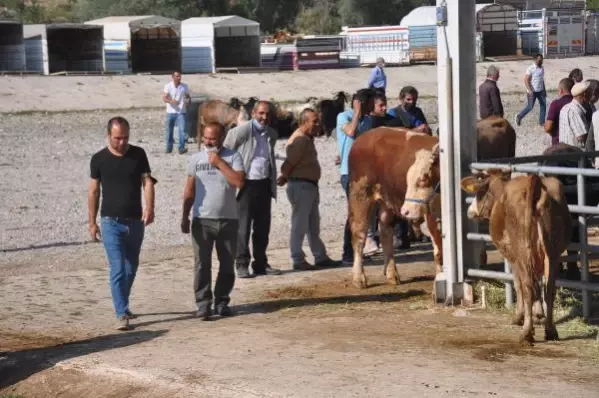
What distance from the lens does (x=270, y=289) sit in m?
12.8

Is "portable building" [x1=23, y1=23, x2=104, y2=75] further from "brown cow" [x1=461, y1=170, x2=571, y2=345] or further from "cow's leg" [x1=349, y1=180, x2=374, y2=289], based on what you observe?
"brown cow" [x1=461, y1=170, x2=571, y2=345]

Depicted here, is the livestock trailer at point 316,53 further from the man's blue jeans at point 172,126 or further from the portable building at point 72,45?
the man's blue jeans at point 172,126

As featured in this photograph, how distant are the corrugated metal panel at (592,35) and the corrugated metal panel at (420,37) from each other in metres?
9.51

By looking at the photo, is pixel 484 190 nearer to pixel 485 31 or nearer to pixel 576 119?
pixel 576 119

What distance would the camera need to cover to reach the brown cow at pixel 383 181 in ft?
39.4

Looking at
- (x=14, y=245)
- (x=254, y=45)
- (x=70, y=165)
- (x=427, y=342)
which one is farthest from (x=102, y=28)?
(x=427, y=342)

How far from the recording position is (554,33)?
59.0 meters

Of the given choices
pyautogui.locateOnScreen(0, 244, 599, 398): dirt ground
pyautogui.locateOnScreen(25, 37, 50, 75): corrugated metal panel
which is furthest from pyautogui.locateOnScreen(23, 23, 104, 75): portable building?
pyautogui.locateOnScreen(0, 244, 599, 398): dirt ground

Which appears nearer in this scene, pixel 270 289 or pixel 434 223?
pixel 434 223

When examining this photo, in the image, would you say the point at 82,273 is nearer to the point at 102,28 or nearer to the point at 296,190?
the point at 296,190

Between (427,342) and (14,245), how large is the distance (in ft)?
26.7

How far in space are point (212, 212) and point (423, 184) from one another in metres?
2.01

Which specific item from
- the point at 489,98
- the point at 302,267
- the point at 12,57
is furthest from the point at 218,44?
the point at 302,267

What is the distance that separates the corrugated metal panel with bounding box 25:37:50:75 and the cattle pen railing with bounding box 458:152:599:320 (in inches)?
1580
